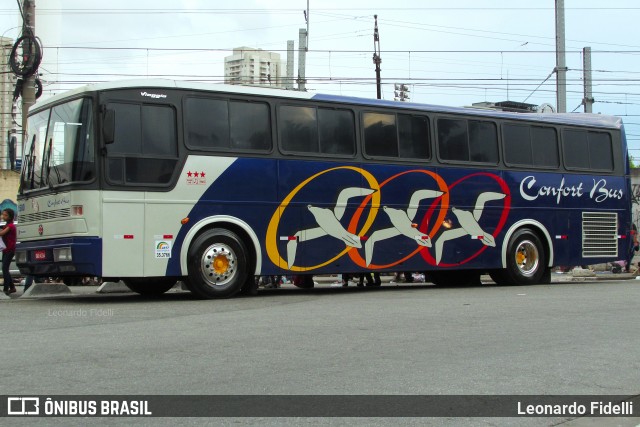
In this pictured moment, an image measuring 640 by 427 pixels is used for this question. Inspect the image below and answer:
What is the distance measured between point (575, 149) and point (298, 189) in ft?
25.7

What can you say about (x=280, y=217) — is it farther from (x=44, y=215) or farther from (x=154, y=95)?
(x=44, y=215)

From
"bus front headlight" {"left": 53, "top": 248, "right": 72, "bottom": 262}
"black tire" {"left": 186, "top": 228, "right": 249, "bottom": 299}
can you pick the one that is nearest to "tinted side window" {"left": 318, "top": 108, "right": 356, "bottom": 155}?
"black tire" {"left": 186, "top": 228, "right": 249, "bottom": 299}

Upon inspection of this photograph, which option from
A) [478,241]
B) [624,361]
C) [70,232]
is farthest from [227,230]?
[624,361]

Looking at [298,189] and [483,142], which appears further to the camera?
[483,142]

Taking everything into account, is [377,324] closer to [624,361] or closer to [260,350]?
[260,350]

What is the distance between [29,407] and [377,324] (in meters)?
5.35

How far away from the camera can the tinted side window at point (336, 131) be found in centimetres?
1570

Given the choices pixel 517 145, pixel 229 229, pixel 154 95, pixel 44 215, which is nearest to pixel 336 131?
pixel 229 229

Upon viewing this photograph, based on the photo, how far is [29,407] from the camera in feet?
18.9

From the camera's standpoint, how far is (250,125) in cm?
1470

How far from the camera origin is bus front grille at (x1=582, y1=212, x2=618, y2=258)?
1966cm

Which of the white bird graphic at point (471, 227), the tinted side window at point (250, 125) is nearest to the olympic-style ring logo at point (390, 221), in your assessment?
the white bird graphic at point (471, 227)

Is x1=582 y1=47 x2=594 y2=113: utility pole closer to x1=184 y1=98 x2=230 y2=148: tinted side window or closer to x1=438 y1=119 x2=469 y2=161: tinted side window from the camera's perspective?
x1=438 y1=119 x2=469 y2=161: tinted side window

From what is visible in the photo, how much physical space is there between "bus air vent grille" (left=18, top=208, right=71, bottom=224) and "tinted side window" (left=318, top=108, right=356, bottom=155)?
4863 millimetres
